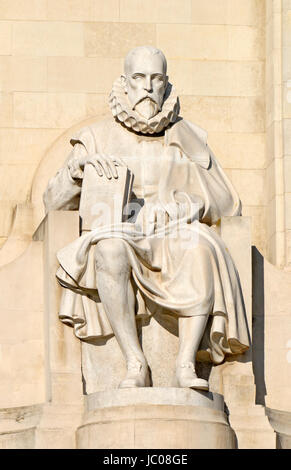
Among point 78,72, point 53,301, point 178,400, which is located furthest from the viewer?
point 78,72

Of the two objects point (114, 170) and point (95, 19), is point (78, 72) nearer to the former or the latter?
point (95, 19)

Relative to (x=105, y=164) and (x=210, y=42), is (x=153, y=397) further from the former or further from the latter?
(x=210, y=42)

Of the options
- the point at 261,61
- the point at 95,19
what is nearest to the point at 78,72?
the point at 95,19

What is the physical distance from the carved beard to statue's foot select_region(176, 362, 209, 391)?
7.34ft

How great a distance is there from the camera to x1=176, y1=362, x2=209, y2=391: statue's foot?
1252cm

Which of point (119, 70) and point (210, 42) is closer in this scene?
point (119, 70)

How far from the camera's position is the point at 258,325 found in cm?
1385

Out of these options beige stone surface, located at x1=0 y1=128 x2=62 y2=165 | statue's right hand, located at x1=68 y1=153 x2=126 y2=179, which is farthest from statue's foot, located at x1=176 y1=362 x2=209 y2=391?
beige stone surface, located at x1=0 y1=128 x2=62 y2=165

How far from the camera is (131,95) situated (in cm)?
1377

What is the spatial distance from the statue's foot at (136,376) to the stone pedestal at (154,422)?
11cm

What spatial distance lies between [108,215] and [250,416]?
1945mm

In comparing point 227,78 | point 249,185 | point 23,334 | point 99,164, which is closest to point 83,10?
point 227,78

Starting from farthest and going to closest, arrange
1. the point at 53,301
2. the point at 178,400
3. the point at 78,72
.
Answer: the point at 78,72, the point at 53,301, the point at 178,400

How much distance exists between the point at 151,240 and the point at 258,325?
134 cm
